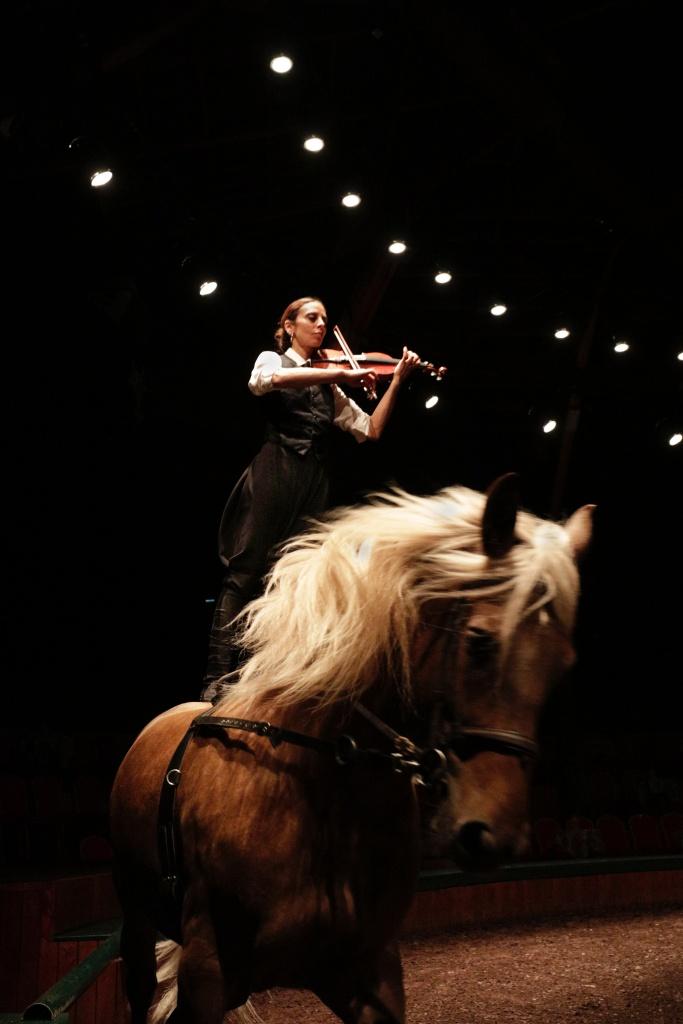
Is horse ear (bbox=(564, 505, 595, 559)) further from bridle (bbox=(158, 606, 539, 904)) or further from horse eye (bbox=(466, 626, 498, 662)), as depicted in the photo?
bridle (bbox=(158, 606, 539, 904))

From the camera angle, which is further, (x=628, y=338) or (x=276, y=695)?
(x=628, y=338)

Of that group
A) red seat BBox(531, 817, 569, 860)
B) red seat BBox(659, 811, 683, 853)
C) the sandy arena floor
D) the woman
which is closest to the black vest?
the woman

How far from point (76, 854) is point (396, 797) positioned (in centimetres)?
570

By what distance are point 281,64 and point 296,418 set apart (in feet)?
14.6

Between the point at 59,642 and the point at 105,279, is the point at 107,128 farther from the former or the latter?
the point at 59,642

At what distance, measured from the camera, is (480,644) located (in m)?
1.57

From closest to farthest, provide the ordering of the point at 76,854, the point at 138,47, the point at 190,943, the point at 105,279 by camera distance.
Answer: the point at 190,943 < the point at 138,47 < the point at 76,854 < the point at 105,279

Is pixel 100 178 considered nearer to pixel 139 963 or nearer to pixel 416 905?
pixel 139 963

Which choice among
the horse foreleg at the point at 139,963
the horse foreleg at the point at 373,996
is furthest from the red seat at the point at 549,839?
the horse foreleg at the point at 373,996

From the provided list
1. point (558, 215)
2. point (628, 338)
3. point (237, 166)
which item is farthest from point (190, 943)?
point (628, 338)

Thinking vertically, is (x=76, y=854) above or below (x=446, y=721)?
below

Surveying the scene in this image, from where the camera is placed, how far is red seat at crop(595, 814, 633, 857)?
8570 mm

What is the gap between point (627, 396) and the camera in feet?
36.3

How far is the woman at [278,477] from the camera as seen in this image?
2305 millimetres
